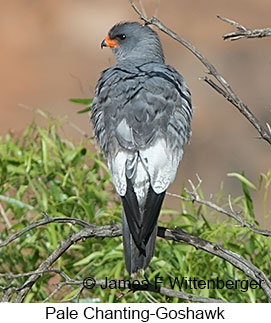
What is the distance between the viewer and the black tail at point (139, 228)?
2.95 m

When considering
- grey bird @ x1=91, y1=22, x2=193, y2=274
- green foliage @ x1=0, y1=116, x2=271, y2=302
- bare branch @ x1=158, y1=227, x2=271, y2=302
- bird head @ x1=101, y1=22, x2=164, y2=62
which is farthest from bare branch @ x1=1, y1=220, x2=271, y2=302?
bird head @ x1=101, y1=22, x2=164, y2=62

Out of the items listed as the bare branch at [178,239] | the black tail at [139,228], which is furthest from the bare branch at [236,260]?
the black tail at [139,228]

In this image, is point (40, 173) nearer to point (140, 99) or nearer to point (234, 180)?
point (140, 99)

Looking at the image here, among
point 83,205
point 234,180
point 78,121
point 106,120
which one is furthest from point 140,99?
point 78,121

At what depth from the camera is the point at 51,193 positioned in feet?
13.0

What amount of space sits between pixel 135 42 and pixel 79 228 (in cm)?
99

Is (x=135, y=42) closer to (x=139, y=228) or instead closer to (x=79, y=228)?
(x=79, y=228)

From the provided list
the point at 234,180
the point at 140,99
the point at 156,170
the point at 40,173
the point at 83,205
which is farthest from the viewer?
the point at 234,180

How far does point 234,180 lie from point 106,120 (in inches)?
173

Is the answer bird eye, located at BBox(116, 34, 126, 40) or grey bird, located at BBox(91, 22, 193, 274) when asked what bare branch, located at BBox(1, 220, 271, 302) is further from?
bird eye, located at BBox(116, 34, 126, 40)

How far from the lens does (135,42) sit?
4.11 metres

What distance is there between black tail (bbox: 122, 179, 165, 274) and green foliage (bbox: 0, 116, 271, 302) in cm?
35

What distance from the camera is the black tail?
9.66ft
